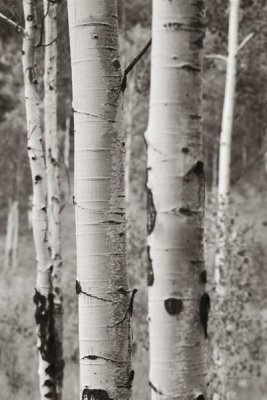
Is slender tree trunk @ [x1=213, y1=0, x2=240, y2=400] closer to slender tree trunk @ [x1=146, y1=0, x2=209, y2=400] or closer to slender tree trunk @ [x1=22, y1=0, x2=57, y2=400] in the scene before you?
slender tree trunk @ [x1=22, y1=0, x2=57, y2=400]

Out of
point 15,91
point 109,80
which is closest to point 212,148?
point 15,91

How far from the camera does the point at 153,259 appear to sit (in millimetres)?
1893

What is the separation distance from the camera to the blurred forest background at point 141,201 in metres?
9.38

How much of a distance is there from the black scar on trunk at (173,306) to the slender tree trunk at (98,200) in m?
0.62

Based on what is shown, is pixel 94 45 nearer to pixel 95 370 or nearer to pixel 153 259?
pixel 153 259

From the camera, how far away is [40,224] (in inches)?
232

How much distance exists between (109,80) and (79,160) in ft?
0.99

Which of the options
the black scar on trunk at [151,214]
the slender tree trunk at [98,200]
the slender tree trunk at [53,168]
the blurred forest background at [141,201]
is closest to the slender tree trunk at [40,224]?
the blurred forest background at [141,201]

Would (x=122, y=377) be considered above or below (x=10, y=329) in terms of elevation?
above

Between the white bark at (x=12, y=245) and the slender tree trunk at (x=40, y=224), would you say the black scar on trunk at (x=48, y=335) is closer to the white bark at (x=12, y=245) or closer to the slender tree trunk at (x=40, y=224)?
the slender tree trunk at (x=40, y=224)

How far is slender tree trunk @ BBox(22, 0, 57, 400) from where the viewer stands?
5926 mm

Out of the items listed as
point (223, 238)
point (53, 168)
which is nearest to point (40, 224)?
point (53, 168)

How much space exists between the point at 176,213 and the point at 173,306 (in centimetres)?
24

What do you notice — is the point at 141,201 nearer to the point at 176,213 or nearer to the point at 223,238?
the point at 223,238
